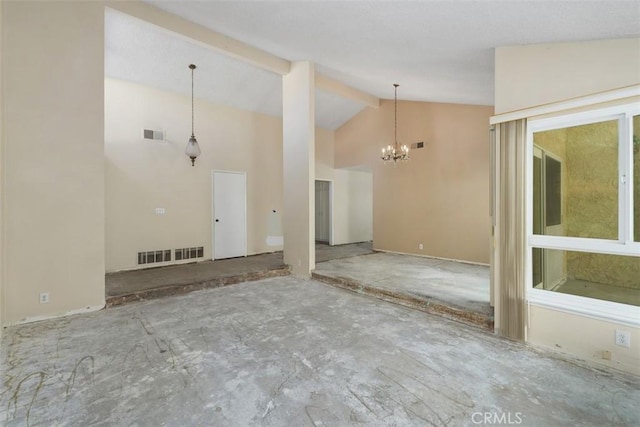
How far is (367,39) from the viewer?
340 centimetres

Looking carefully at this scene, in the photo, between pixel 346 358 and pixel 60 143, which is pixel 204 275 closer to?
pixel 60 143

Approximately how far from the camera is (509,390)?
2043mm

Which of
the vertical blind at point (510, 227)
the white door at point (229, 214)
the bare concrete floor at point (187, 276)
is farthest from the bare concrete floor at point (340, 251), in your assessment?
the vertical blind at point (510, 227)

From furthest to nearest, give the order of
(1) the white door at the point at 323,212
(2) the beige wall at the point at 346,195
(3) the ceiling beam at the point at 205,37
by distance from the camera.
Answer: (1) the white door at the point at 323,212
(2) the beige wall at the point at 346,195
(3) the ceiling beam at the point at 205,37

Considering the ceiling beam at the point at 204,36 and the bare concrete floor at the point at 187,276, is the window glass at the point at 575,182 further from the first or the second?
the ceiling beam at the point at 204,36

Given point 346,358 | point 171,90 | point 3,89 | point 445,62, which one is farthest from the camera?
point 171,90

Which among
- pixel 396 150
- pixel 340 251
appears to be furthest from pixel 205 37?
pixel 340 251

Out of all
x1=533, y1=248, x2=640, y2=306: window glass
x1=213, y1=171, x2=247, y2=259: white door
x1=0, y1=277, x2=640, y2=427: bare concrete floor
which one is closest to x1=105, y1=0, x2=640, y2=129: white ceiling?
x1=213, y1=171, x2=247, y2=259: white door

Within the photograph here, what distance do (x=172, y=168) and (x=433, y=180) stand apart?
549cm

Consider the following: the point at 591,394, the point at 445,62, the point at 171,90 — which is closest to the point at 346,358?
the point at 591,394

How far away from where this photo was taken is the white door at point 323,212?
868 centimetres

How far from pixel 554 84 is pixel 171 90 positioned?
19.6ft

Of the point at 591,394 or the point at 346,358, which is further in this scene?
the point at 346,358

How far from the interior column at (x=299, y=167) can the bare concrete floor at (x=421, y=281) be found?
0.53 m
